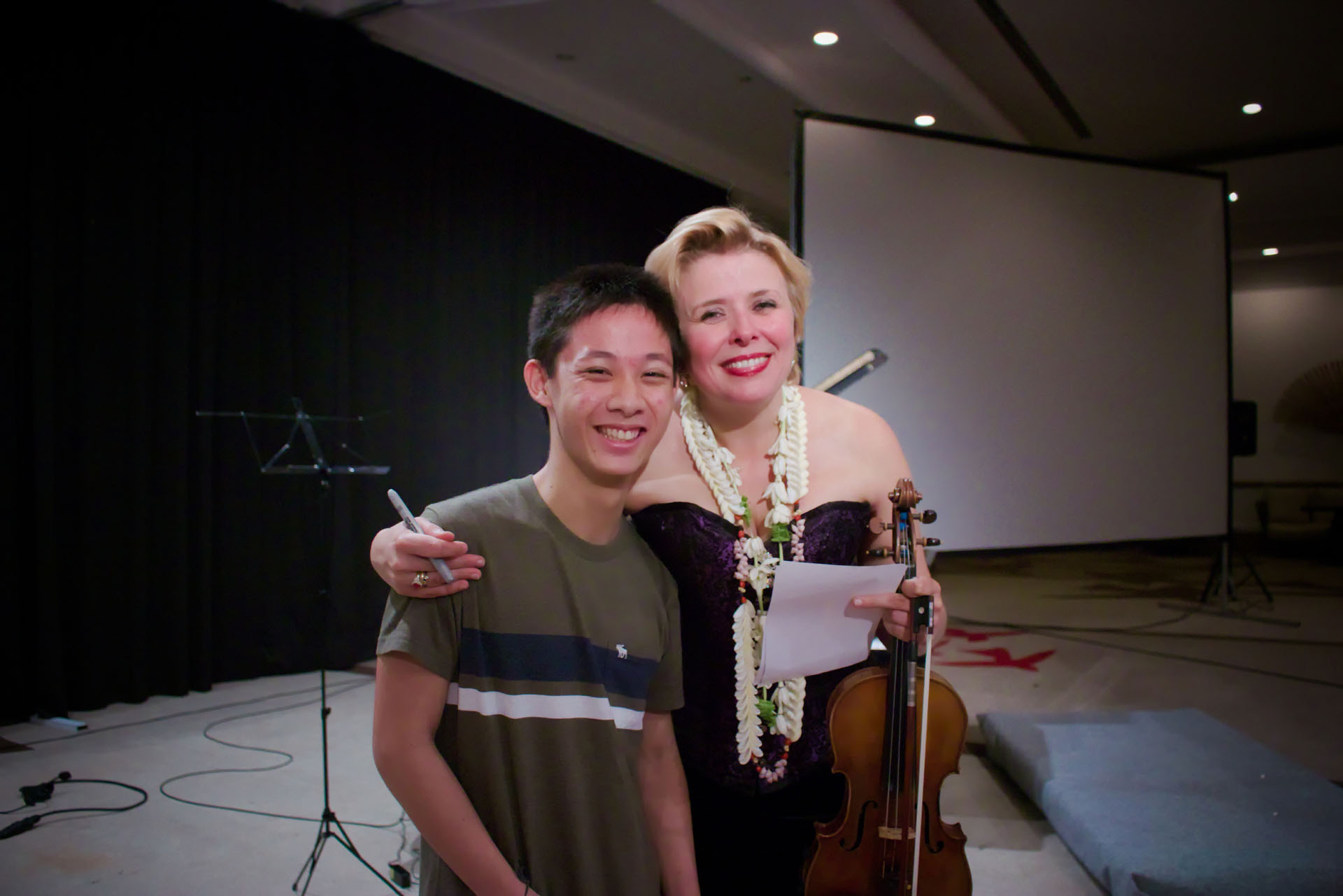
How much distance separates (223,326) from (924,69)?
4126mm

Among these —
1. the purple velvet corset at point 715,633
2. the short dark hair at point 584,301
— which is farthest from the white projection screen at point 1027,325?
the short dark hair at point 584,301

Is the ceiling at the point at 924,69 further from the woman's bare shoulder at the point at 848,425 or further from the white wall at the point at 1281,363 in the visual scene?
the woman's bare shoulder at the point at 848,425

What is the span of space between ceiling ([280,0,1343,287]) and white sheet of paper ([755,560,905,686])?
401cm

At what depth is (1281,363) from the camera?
979cm

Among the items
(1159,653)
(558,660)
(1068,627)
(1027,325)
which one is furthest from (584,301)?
(1068,627)

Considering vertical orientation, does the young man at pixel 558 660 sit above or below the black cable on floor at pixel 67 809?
above

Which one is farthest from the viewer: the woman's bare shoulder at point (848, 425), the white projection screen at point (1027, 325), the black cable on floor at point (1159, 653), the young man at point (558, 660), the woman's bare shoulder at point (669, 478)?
the black cable on floor at point (1159, 653)

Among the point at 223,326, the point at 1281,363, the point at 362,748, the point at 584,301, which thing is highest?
the point at 1281,363

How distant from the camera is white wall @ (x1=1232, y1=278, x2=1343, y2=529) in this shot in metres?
9.59

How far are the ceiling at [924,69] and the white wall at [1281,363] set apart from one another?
8.57 feet

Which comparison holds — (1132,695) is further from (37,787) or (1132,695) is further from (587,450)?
(37,787)

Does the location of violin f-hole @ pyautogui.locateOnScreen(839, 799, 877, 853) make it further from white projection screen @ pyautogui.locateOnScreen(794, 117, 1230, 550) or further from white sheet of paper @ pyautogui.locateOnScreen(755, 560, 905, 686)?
white projection screen @ pyautogui.locateOnScreen(794, 117, 1230, 550)

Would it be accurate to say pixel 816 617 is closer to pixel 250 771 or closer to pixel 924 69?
pixel 250 771

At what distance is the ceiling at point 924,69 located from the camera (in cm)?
474
